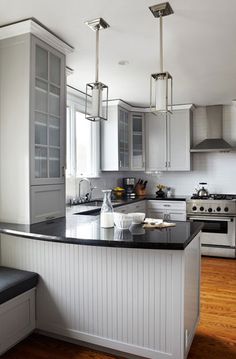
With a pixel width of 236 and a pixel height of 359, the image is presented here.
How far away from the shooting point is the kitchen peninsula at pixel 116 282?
1928mm

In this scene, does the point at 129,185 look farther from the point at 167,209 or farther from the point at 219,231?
the point at 219,231

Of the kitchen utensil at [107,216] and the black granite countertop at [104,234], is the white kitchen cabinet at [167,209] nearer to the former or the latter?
the black granite countertop at [104,234]

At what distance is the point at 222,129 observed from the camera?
5242 millimetres

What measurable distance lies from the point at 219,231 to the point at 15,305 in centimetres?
341

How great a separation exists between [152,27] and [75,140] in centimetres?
213

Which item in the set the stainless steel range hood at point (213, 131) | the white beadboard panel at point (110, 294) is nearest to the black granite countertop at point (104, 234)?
the white beadboard panel at point (110, 294)

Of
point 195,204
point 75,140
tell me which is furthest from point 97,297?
point 195,204

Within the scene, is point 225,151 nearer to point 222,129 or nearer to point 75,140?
point 222,129

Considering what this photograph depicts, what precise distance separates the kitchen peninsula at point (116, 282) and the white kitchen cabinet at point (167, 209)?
2580 millimetres

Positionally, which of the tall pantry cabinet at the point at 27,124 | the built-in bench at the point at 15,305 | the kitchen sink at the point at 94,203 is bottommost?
the built-in bench at the point at 15,305

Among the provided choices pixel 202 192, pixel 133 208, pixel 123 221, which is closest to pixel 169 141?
pixel 202 192

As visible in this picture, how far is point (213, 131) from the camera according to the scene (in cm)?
517

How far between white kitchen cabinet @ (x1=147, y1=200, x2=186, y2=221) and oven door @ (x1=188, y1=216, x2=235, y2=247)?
0.32m

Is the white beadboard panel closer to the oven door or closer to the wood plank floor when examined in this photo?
the wood plank floor
